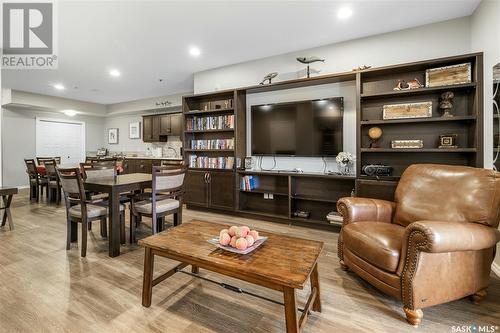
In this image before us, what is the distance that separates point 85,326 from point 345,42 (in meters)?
4.11

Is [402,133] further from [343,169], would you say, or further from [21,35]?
[21,35]

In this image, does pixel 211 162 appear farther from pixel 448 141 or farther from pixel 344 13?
pixel 448 141

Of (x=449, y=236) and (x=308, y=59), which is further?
(x=308, y=59)

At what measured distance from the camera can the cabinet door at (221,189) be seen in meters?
4.03

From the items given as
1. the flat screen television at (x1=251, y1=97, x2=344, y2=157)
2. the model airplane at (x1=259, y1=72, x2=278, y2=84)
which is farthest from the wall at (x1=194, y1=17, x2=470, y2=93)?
the flat screen television at (x1=251, y1=97, x2=344, y2=157)

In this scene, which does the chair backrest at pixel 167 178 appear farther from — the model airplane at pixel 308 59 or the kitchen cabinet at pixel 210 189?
the model airplane at pixel 308 59

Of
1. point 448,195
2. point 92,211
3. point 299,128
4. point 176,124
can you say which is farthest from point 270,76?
point 176,124

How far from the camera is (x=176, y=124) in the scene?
21.1 feet

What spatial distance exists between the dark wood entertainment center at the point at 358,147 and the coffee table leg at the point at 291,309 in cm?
213

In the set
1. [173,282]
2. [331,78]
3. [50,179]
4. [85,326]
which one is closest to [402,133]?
[331,78]

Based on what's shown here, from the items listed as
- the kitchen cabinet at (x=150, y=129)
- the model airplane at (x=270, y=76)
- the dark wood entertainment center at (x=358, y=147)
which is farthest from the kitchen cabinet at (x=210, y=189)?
the kitchen cabinet at (x=150, y=129)

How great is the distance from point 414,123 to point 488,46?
948 millimetres

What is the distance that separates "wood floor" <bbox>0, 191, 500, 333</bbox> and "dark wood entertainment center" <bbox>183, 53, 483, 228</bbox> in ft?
4.16

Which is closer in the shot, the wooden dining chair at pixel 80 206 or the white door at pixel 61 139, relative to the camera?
the wooden dining chair at pixel 80 206
